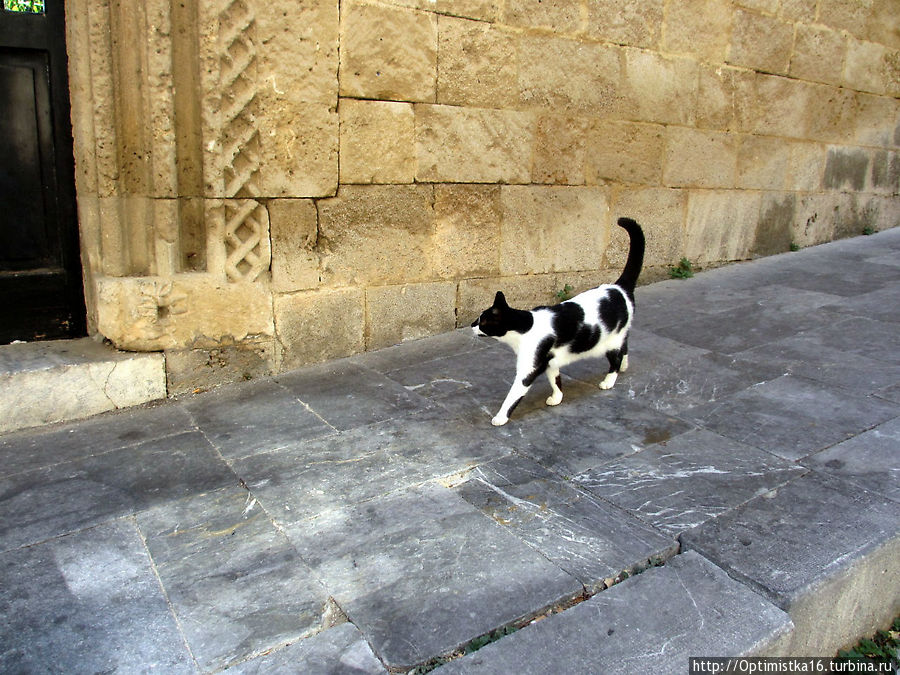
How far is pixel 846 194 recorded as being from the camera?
6.96 m

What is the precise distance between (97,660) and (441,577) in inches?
37.7

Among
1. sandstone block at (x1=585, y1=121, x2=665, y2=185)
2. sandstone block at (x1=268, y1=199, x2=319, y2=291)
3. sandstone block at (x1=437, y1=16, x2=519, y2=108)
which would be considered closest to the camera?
sandstone block at (x1=268, y1=199, x2=319, y2=291)

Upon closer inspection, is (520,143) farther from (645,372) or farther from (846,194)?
(846,194)

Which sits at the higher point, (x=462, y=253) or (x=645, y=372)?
(x=462, y=253)

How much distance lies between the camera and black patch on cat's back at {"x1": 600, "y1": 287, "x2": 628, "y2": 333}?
11.2 ft

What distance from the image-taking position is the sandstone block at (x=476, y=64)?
426 cm

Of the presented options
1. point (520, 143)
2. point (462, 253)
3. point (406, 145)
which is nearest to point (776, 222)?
point (520, 143)

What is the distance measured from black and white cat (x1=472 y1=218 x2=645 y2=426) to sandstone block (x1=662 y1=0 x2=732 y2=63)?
2.62 meters

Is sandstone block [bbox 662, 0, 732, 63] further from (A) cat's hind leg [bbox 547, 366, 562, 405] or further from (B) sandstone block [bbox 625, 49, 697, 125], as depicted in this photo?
(A) cat's hind leg [bbox 547, 366, 562, 405]

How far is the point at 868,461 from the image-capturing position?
9.02 feet

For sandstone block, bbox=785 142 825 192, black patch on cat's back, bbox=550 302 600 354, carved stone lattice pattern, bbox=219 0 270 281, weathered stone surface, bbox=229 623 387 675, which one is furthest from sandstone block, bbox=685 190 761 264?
weathered stone surface, bbox=229 623 387 675

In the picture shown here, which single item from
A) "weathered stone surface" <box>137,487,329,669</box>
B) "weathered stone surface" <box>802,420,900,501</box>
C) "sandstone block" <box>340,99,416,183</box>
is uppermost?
"sandstone block" <box>340,99,416,183</box>

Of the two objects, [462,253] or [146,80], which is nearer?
[146,80]

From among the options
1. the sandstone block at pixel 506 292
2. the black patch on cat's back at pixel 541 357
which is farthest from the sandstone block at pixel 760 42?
the black patch on cat's back at pixel 541 357
